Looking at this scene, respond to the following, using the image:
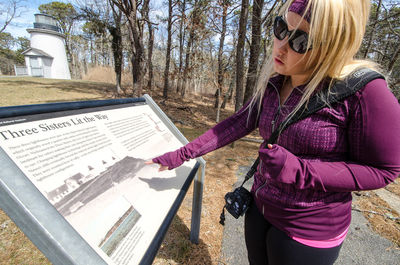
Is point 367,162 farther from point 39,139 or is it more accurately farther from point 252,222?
point 39,139

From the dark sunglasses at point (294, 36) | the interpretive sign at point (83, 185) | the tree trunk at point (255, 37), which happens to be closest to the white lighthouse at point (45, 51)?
the tree trunk at point (255, 37)

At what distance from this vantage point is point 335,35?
72cm

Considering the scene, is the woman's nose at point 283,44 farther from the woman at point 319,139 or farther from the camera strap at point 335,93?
the camera strap at point 335,93

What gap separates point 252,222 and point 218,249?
1.28 meters

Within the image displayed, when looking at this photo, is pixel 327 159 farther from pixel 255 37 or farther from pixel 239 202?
pixel 255 37

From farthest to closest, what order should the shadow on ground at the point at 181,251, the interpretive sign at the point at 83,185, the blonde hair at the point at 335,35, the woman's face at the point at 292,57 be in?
the shadow on ground at the point at 181,251
the woman's face at the point at 292,57
the blonde hair at the point at 335,35
the interpretive sign at the point at 83,185

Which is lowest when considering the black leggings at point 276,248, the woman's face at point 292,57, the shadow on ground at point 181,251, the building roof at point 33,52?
the shadow on ground at point 181,251

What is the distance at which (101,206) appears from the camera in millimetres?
804

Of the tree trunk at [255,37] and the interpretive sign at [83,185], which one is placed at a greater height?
the tree trunk at [255,37]

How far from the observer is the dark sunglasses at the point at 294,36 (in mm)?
791

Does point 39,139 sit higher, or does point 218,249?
point 39,139

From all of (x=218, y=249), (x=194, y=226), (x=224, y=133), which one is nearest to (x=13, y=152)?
(x=224, y=133)

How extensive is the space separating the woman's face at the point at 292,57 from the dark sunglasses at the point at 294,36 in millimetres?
13

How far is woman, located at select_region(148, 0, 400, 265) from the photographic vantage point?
702 millimetres
